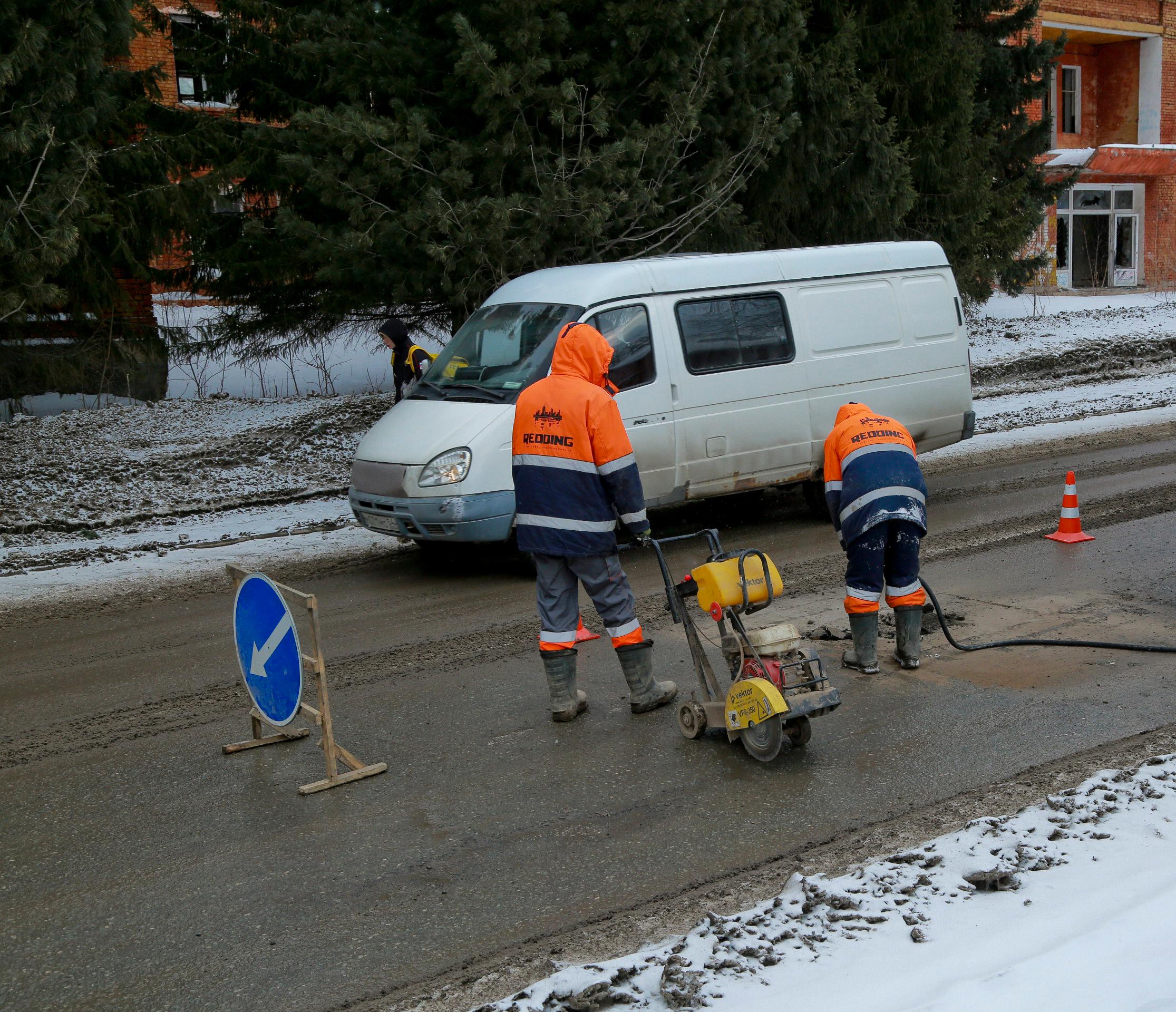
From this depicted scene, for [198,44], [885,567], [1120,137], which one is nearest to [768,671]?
[885,567]

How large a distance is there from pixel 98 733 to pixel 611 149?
27.7 ft

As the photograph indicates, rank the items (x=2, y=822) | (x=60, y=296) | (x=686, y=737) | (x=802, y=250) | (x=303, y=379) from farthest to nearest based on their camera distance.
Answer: (x=303, y=379), (x=60, y=296), (x=802, y=250), (x=686, y=737), (x=2, y=822)

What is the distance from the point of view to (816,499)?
1095cm

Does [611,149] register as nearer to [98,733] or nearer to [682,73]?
[682,73]

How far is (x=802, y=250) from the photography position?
10.4 metres

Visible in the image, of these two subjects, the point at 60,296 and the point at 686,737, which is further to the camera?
the point at 60,296

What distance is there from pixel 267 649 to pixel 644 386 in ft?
15.1

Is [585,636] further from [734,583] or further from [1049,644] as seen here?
[1049,644]

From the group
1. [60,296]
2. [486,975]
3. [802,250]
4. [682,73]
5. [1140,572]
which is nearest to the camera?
[486,975]

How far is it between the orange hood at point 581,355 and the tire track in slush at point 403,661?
A: 2054 millimetres

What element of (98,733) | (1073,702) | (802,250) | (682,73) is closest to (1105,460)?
(802,250)

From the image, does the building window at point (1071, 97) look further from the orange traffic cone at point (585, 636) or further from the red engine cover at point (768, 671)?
the red engine cover at point (768, 671)

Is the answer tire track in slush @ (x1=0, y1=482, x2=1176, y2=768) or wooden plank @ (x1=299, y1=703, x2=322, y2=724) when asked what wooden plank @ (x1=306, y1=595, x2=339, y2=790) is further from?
tire track in slush @ (x1=0, y1=482, x2=1176, y2=768)

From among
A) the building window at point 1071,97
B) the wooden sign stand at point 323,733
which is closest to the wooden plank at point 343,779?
the wooden sign stand at point 323,733
